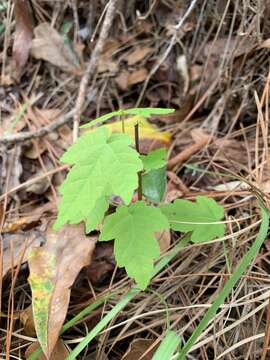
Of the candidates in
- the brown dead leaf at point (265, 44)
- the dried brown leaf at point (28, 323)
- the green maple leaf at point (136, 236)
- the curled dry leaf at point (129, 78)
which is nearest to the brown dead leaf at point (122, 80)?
the curled dry leaf at point (129, 78)

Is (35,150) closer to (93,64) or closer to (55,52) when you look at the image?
(93,64)

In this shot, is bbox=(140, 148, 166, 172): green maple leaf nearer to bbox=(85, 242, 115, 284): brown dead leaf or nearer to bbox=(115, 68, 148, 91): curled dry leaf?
bbox=(85, 242, 115, 284): brown dead leaf

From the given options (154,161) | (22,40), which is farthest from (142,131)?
(22,40)

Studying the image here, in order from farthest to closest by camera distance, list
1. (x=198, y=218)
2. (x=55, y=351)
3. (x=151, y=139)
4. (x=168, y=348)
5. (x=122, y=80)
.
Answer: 1. (x=122, y=80)
2. (x=151, y=139)
3. (x=198, y=218)
4. (x=55, y=351)
5. (x=168, y=348)

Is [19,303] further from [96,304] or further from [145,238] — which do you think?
[145,238]

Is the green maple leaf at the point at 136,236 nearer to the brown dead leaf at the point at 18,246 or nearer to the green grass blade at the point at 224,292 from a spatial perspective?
the green grass blade at the point at 224,292

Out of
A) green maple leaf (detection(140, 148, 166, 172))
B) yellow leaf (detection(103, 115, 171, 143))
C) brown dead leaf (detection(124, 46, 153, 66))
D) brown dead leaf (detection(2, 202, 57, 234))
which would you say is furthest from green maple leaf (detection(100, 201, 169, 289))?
brown dead leaf (detection(124, 46, 153, 66))
